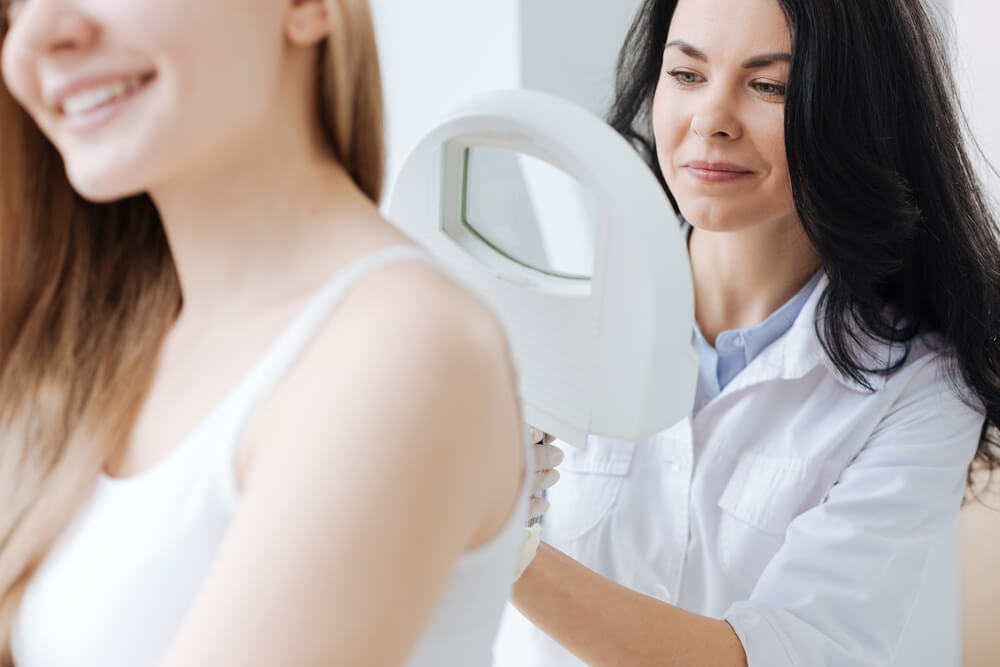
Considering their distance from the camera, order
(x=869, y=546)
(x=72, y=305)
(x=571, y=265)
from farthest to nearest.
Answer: (x=869, y=546), (x=571, y=265), (x=72, y=305)

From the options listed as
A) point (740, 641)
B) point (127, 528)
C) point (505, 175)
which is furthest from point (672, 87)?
Answer: point (127, 528)

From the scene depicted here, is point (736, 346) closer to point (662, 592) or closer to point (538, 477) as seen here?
point (662, 592)

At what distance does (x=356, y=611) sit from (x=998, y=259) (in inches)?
48.5

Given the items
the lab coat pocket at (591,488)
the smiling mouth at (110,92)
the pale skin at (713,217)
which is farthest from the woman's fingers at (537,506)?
the smiling mouth at (110,92)

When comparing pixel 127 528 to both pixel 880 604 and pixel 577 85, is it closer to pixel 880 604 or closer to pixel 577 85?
pixel 880 604

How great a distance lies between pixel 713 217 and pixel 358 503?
0.87 metres

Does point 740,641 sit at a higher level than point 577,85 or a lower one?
lower

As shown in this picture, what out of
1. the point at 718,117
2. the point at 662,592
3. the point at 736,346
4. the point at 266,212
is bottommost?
the point at 662,592

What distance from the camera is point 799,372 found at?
52.0 inches

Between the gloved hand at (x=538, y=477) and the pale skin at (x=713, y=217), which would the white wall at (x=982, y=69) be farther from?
the gloved hand at (x=538, y=477)

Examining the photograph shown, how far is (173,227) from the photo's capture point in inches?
24.3

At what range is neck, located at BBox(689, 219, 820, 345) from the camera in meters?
1.39

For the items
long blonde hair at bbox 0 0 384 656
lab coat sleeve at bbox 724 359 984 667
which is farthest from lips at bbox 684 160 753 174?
long blonde hair at bbox 0 0 384 656

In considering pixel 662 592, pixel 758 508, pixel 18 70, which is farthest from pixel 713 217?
pixel 18 70
